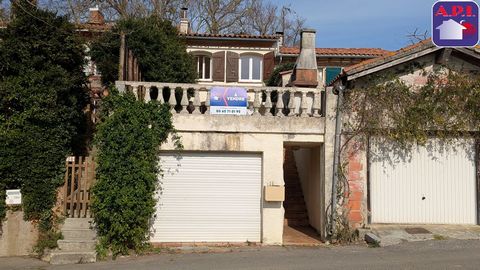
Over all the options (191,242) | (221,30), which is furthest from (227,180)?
(221,30)

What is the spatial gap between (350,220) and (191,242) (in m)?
3.80

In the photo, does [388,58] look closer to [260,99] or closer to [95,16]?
[260,99]

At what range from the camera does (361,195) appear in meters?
11.4

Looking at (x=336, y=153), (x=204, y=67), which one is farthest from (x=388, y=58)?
(x=204, y=67)

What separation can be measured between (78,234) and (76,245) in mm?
407

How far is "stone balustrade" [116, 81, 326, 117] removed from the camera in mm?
10961

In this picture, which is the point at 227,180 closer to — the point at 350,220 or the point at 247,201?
the point at 247,201

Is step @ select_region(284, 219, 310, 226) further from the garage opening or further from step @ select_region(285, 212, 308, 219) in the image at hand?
step @ select_region(285, 212, 308, 219)

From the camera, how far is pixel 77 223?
416 inches

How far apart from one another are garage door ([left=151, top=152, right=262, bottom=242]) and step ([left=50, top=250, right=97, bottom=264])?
1.94 meters

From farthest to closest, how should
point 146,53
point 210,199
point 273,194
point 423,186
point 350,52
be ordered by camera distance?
point 350,52
point 146,53
point 423,186
point 210,199
point 273,194

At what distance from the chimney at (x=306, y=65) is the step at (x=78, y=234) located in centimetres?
636

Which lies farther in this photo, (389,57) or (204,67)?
(204,67)

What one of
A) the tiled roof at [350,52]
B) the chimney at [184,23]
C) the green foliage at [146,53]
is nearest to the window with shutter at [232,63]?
the tiled roof at [350,52]
